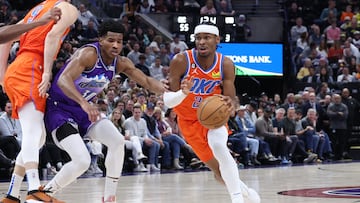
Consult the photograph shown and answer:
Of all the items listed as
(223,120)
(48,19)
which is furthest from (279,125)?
(48,19)

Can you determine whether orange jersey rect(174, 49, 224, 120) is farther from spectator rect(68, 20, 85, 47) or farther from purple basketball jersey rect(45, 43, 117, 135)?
spectator rect(68, 20, 85, 47)

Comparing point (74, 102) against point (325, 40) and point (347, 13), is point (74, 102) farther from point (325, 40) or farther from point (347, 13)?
point (347, 13)

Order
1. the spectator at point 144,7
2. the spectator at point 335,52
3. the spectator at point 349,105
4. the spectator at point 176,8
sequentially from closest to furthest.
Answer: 1. the spectator at point 349,105
2. the spectator at point 335,52
3. the spectator at point 144,7
4. the spectator at point 176,8

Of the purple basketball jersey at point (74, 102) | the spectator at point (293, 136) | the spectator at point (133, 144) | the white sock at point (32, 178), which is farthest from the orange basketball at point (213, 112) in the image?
the spectator at point (293, 136)

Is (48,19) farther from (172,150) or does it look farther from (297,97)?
(297,97)

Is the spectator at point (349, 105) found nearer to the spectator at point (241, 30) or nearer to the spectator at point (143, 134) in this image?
the spectator at point (241, 30)

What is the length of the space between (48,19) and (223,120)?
1845 mm

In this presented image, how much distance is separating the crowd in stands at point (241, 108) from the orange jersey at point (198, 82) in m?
4.35

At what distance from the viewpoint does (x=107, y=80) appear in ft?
22.9

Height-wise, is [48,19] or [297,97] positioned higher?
[48,19]

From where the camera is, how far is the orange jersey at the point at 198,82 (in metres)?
7.29

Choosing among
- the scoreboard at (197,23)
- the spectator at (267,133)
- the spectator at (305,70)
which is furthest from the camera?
the spectator at (305,70)

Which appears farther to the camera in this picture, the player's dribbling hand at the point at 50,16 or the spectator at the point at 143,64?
the spectator at the point at 143,64

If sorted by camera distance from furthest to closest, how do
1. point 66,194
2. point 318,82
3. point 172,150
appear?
point 318,82 → point 172,150 → point 66,194
